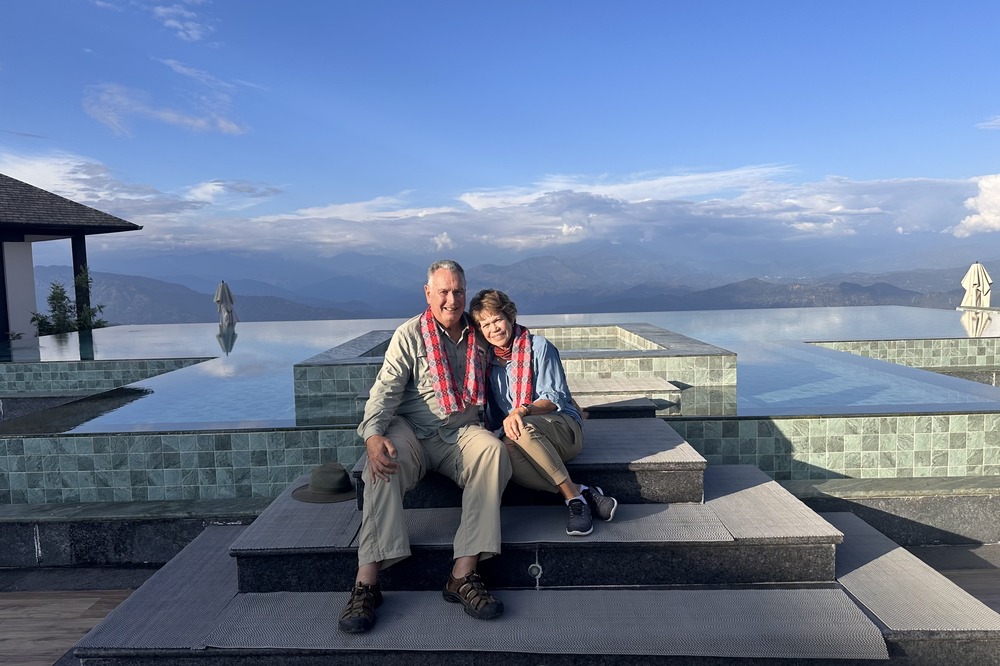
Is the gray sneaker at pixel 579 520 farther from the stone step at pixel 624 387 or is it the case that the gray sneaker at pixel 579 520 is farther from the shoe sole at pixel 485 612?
the stone step at pixel 624 387

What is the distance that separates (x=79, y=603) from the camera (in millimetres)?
2854

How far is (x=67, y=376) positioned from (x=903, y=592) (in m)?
8.88

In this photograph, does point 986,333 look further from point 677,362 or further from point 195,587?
point 195,587

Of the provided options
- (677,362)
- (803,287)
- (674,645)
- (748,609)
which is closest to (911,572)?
(748,609)

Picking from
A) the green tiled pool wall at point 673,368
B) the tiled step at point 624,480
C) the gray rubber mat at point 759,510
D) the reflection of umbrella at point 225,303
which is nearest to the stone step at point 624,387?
the green tiled pool wall at point 673,368

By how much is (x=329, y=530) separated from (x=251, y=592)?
328mm

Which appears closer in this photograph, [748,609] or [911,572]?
[748,609]

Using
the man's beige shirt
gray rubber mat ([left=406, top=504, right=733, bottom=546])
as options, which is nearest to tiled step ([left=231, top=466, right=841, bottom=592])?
gray rubber mat ([left=406, top=504, right=733, bottom=546])

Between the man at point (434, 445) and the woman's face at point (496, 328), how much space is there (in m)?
0.06

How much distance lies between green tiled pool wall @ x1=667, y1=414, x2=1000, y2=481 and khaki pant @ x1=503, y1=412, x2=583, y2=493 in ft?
4.87

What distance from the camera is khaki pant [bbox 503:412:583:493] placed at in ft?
7.90

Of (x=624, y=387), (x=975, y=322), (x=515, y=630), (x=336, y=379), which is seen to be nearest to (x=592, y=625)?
(x=515, y=630)

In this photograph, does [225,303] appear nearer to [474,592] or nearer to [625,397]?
[625,397]

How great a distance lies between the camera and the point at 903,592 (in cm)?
226
